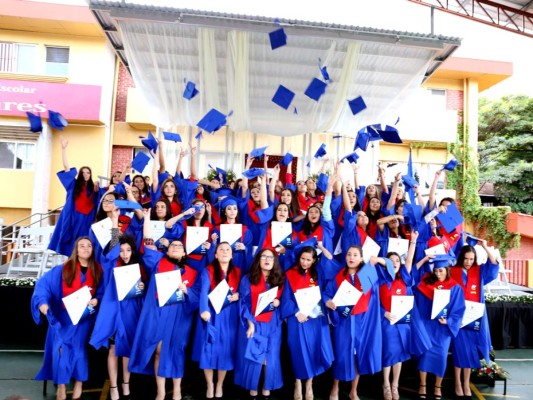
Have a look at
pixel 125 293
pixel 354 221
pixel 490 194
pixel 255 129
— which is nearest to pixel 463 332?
pixel 354 221

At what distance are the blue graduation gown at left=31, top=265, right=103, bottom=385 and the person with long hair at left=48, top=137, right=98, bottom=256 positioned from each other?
1906 millimetres

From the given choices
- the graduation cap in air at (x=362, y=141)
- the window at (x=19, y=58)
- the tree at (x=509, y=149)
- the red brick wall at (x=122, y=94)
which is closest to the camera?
the graduation cap in air at (x=362, y=141)

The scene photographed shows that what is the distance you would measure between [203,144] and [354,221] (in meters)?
5.03

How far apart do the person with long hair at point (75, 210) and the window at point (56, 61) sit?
8333 mm

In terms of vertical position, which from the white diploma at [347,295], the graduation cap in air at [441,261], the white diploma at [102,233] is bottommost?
the white diploma at [347,295]

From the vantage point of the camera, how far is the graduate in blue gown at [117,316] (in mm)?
3799

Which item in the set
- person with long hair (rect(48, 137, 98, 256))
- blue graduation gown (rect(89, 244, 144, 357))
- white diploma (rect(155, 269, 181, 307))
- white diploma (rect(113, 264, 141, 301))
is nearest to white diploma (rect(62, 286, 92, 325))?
blue graduation gown (rect(89, 244, 144, 357))

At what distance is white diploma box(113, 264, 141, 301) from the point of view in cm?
383

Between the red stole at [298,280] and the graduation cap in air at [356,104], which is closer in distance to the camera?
the red stole at [298,280]

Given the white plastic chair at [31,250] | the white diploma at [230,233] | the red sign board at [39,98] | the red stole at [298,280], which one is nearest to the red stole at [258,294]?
the red stole at [298,280]

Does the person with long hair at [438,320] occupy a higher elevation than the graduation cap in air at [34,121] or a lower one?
lower

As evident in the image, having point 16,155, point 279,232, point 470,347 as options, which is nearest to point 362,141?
point 279,232

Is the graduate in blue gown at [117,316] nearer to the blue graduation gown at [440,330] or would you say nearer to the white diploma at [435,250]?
the blue graduation gown at [440,330]

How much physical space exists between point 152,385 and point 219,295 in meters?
1.34
